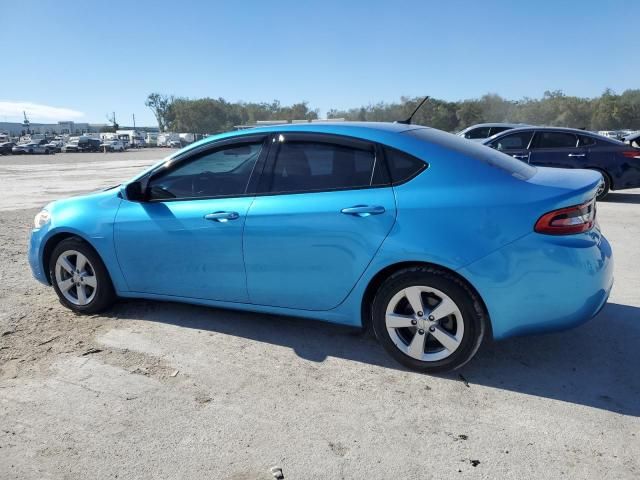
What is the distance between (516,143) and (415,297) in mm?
8788

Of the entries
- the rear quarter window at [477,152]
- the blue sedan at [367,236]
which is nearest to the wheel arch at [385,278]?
the blue sedan at [367,236]

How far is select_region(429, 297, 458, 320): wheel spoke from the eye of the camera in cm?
313

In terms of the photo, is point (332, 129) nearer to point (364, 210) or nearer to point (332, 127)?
point (332, 127)

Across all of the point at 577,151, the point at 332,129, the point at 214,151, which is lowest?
the point at 577,151

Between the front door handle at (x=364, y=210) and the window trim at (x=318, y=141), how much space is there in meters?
0.15

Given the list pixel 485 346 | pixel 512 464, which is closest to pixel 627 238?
pixel 485 346

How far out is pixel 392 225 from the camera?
319 centimetres

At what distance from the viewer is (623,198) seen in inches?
441

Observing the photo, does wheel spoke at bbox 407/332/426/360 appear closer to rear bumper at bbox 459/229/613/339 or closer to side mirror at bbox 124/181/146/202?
rear bumper at bbox 459/229/613/339

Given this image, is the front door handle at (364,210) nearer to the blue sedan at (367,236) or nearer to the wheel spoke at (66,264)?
the blue sedan at (367,236)

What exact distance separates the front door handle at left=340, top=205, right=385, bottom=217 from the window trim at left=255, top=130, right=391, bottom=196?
0.50ft

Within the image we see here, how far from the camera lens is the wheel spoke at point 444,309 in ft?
10.3

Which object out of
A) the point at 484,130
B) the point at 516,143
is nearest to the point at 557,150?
the point at 516,143

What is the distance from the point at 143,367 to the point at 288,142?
1.86 meters
